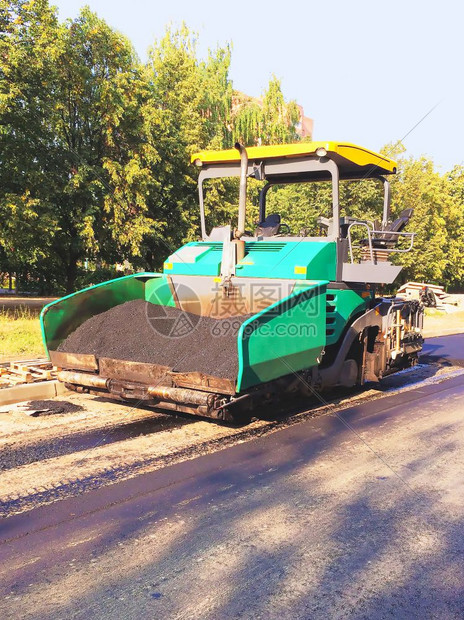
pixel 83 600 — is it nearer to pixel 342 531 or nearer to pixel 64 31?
pixel 342 531

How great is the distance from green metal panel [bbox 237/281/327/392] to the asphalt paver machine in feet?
0.04

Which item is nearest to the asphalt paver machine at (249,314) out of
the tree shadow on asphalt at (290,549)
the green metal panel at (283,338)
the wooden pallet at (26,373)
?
the green metal panel at (283,338)

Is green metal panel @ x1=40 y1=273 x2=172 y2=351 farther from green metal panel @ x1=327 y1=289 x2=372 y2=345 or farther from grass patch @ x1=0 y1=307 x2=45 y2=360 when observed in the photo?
grass patch @ x1=0 y1=307 x2=45 y2=360

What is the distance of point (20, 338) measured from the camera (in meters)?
10.4

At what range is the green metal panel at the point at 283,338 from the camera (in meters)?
4.71

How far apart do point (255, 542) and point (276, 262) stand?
3.41 meters

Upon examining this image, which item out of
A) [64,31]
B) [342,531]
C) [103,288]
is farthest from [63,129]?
[342,531]

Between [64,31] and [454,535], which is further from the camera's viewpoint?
[64,31]

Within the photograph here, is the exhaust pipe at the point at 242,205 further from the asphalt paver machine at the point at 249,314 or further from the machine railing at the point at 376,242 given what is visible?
the machine railing at the point at 376,242

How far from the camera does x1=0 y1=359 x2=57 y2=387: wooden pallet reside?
6930mm

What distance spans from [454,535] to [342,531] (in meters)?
0.71

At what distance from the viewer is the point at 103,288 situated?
21.5 ft

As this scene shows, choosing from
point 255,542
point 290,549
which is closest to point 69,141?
point 255,542

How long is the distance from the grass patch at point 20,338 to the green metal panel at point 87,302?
3.14 metres
